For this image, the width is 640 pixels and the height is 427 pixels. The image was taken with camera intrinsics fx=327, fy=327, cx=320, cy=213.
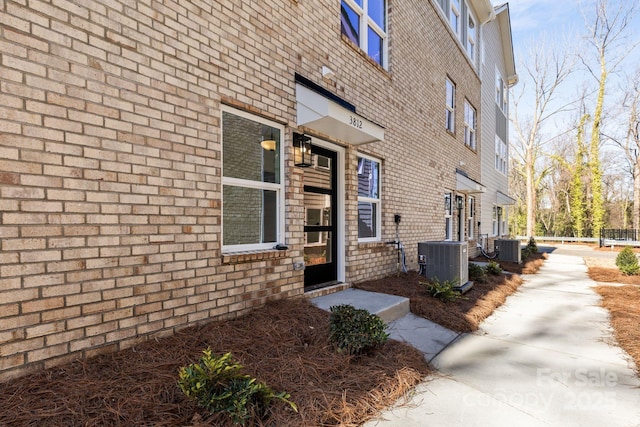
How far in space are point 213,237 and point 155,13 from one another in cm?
203

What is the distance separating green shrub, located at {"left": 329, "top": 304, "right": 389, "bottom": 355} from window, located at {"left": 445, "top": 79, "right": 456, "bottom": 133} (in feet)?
25.4

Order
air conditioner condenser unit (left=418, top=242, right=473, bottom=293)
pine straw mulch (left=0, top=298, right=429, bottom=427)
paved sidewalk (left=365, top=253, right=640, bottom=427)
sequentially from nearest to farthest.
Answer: pine straw mulch (left=0, top=298, right=429, bottom=427) → paved sidewalk (left=365, top=253, right=640, bottom=427) → air conditioner condenser unit (left=418, top=242, right=473, bottom=293)

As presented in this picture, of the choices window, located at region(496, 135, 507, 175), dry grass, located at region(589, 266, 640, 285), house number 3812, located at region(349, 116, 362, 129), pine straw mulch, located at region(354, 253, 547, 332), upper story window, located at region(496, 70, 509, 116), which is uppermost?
upper story window, located at region(496, 70, 509, 116)

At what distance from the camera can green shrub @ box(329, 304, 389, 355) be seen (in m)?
2.92

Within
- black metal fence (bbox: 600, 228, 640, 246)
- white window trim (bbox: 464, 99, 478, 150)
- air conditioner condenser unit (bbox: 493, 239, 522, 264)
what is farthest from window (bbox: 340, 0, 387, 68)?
black metal fence (bbox: 600, 228, 640, 246)

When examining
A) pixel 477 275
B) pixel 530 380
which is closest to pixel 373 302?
pixel 530 380

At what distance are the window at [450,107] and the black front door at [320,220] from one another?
574 centimetres

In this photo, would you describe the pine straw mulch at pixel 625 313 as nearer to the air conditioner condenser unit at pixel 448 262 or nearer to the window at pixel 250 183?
the air conditioner condenser unit at pixel 448 262

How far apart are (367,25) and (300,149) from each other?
3.23 metres

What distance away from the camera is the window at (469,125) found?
440 inches

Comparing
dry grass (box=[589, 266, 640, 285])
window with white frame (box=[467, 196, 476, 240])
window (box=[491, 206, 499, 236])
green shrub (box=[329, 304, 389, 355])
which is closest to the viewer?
green shrub (box=[329, 304, 389, 355])

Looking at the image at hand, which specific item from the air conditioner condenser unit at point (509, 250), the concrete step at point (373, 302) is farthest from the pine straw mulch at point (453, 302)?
the air conditioner condenser unit at point (509, 250)

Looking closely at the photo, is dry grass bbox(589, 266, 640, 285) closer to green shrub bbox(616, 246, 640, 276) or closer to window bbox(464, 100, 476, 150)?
green shrub bbox(616, 246, 640, 276)

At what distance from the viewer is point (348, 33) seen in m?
5.36
